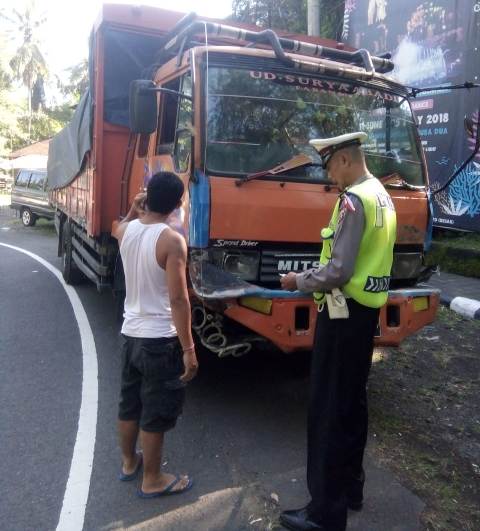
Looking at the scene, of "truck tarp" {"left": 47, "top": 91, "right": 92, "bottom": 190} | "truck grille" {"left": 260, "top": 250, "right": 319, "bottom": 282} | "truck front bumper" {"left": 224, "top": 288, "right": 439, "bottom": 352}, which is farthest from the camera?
"truck tarp" {"left": 47, "top": 91, "right": 92, "bottom": 190}

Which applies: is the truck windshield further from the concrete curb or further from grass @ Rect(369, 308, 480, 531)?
the concrete curb

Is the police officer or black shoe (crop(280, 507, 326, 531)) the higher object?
the police officer

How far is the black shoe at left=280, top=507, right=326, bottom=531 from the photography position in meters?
2.81

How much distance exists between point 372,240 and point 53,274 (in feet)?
26.8

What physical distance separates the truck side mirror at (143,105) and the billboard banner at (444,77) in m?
6.00

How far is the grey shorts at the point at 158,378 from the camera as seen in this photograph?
3.03 metres

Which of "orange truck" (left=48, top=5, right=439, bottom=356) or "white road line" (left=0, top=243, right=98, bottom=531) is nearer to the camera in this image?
"white road line" (left=0, top=243, right=98, bottom=531)

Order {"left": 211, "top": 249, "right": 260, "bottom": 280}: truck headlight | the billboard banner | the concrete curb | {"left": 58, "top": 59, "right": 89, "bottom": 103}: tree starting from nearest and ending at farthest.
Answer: {"left": 211, "top": 249, "right": 260, "bottom": 280}: truck headlight → the concrete curb → the billboard banner → {"left": 58, "top": 59, "right": 89, "bottom": 103}: tree

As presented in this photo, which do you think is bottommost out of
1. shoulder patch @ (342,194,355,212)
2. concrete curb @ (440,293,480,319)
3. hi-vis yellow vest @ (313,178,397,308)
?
concrete curb @ (440,293,480,319)

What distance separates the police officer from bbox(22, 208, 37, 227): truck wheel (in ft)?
57.7

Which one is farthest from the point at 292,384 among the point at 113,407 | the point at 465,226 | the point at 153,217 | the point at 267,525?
the point at 465,226

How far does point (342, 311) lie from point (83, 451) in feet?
6.69

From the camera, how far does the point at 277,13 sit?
1433cm

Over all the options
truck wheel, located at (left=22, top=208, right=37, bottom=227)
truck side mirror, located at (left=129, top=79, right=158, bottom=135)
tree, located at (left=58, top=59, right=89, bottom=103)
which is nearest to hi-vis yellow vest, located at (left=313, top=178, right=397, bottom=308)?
truck side mirror, located at (left=129, top=79, right=158, bottom=135)
